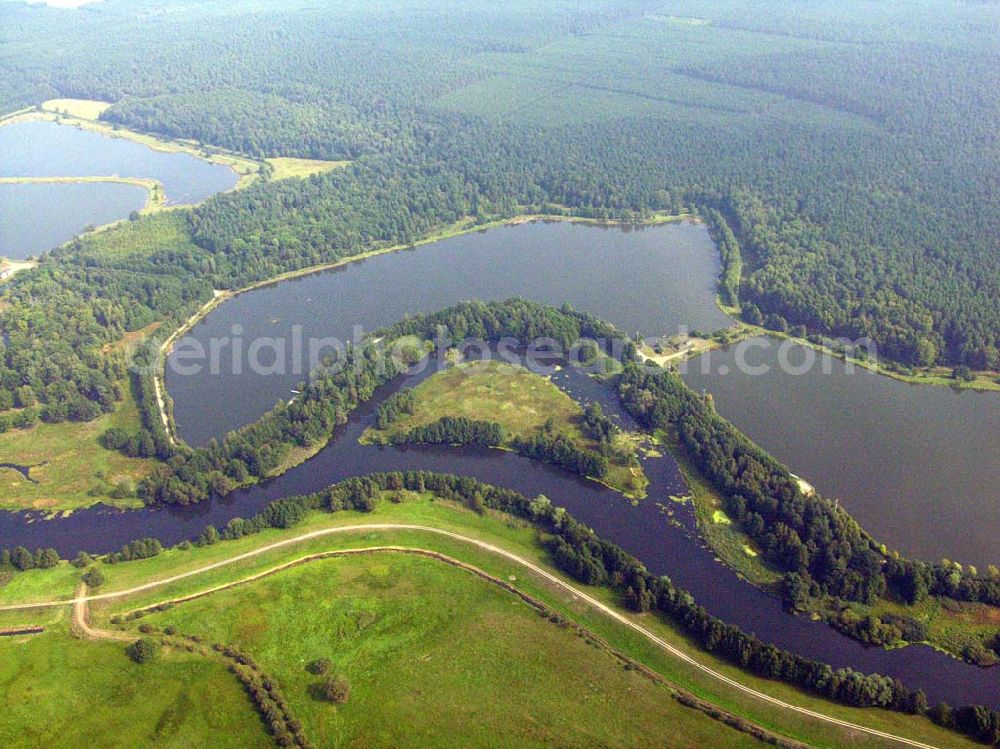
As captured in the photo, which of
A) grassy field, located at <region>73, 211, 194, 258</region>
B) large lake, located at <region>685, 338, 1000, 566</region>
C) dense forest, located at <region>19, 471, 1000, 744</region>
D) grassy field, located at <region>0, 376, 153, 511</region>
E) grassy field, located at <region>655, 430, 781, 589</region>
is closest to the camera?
dense forest, located at <region>19, 471, 1000, 744</region>

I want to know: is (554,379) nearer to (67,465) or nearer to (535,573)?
(535,573)

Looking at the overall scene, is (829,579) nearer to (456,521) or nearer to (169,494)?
(456,521)

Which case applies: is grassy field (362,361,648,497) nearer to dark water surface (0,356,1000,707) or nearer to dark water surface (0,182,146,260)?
dark water surface (0,356,1000,707)

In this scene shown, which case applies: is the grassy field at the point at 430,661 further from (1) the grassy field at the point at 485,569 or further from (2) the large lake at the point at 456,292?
(2) the large lake at the point at 456,292

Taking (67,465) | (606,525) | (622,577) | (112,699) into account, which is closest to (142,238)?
(67,465)

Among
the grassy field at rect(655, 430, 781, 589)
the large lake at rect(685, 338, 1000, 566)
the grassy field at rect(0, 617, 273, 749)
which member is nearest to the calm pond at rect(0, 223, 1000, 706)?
the grassy field at rect(655, 430, 781, 589)

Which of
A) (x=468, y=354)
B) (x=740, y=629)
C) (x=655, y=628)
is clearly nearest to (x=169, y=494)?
(x=468, y=354)
